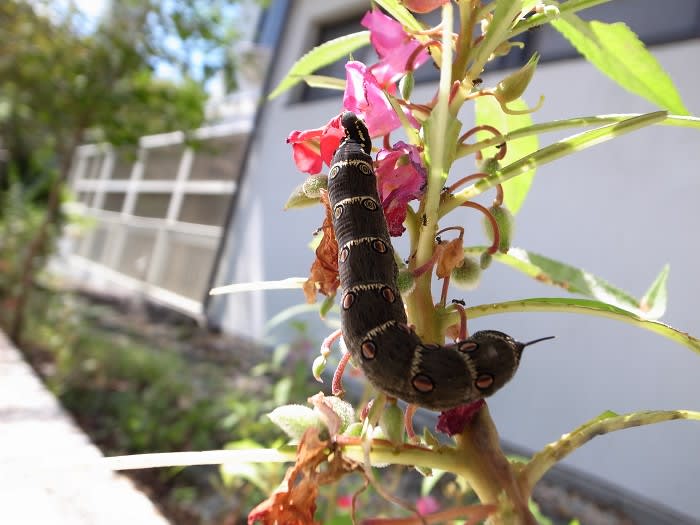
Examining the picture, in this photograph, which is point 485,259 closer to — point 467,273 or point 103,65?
point 467,273

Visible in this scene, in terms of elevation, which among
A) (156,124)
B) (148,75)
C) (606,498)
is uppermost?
(148,75)

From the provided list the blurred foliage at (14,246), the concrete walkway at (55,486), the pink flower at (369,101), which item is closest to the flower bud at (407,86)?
the pink flower at (369,101)

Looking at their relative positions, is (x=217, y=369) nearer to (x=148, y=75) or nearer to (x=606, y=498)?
(x=148, y=75)

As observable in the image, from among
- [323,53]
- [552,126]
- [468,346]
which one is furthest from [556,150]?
[323,53]

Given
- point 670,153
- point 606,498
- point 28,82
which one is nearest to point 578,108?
point 670,153

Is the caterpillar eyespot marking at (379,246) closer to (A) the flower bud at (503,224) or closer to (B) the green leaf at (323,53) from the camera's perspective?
(A) the flower bud at (503,224)

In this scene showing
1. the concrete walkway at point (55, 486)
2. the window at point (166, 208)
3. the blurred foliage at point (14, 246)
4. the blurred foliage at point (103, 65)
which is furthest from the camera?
the window at point (166, 208)
